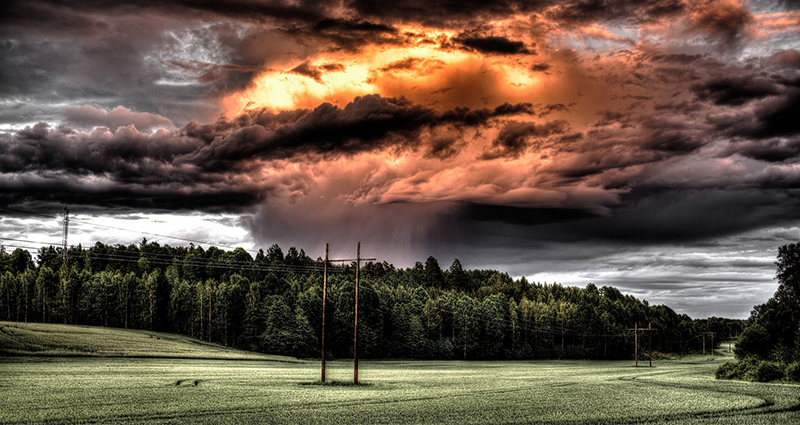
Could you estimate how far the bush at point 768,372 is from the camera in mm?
63938

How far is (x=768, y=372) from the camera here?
6450 cm

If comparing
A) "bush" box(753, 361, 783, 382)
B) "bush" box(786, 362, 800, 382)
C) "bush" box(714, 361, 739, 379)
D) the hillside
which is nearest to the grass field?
"bush" box(786, 362, 800, 382)

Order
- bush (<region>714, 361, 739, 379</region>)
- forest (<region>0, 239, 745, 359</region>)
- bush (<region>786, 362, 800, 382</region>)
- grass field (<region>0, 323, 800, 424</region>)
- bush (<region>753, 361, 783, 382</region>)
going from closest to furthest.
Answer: grass field (<region>0, 323, 800, 424</region>), bush (<region>786, 362, 800, 382</region>), bush (<region>753, 361, 783, 382</region>), bush (<region>714, 361, 739, 379</region>), forest (<region>0, 239, 745, 359</region>)

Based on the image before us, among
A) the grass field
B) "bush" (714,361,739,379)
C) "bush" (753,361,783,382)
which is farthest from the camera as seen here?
"bush" (714,361,739,379)

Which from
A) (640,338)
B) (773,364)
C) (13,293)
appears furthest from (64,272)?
(640,338)

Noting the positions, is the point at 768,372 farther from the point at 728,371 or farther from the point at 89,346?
the point at 89,346

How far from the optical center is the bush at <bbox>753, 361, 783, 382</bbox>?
6394 cm

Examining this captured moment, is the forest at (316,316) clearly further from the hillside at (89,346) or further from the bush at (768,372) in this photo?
the bush at (768,372)

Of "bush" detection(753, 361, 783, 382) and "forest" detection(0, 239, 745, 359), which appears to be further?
"forest" detection(0, 239, 745, 359)

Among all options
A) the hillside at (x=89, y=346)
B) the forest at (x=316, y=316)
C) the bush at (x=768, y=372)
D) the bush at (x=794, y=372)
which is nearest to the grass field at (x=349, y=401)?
the bush at (x=794, y=372)

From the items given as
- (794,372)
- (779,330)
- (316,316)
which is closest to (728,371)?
(794,372)

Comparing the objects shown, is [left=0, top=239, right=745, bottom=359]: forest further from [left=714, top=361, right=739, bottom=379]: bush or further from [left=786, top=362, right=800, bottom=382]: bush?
[left=786, top=362, right=800, bottom=382]: bush

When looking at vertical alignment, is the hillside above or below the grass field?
below

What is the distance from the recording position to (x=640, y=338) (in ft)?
645
